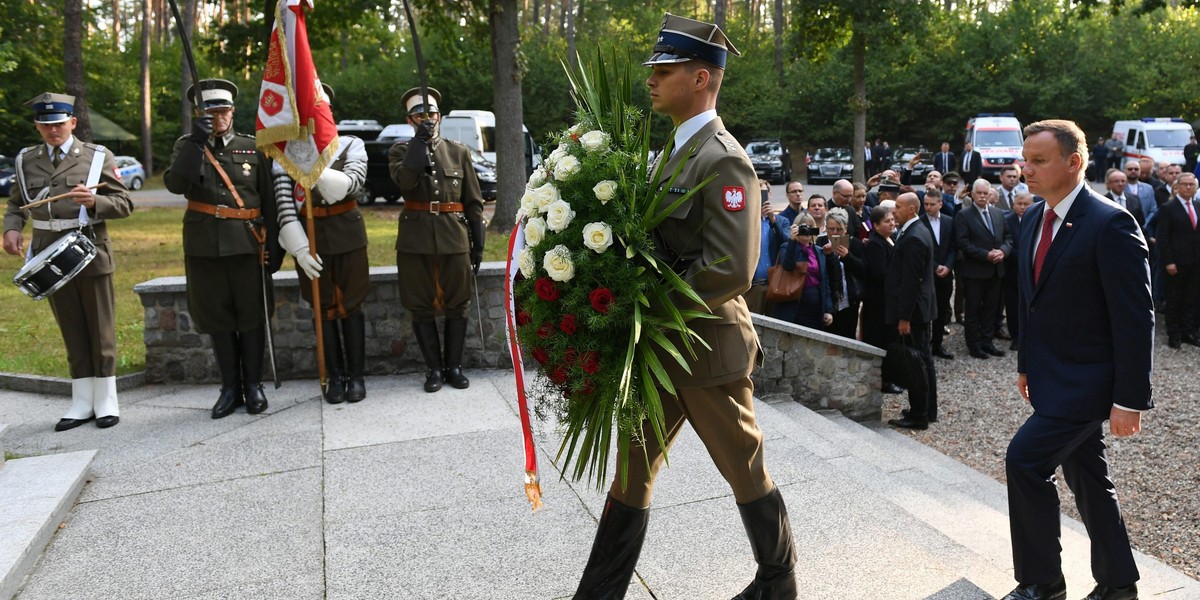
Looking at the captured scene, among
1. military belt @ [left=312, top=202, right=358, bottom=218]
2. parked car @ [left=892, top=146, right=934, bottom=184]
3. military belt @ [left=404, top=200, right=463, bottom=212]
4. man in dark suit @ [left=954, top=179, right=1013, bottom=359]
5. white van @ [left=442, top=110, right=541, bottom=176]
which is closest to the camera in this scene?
military belt @ [left=312, top=202, right=358, bottom=218]

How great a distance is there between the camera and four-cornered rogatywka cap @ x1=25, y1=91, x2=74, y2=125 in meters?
5.79

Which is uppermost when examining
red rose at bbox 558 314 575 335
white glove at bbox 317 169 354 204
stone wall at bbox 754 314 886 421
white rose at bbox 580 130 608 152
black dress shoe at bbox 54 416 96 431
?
white rose at bbox 580 130 608 152

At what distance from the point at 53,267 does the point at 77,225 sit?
416 mm

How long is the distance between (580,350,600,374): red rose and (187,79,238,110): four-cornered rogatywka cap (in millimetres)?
4110

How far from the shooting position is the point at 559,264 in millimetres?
2980

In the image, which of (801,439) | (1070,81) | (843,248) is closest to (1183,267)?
(843,248)

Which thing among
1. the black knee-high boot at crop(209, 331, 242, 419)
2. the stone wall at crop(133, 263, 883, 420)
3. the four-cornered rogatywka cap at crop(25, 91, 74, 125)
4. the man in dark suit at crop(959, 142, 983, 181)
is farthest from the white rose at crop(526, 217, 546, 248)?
the man in dark suit at crop(959, 142, 983, 181)

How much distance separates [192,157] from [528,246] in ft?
11.7

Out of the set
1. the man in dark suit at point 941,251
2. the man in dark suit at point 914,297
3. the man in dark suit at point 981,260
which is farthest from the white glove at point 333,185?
the man in dark suit at point 981,260

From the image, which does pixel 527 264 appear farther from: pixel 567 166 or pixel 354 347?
pixel 354 347

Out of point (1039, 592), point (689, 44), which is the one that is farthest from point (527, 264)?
point (1039, 592)

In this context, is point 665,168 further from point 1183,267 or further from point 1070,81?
point 1070,81

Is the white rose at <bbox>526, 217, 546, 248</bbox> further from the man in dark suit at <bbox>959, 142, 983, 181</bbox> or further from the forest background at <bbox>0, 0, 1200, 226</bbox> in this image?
the forest background at <bbox>0, 0, 1200, 226</bbox>

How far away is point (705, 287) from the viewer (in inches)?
119
